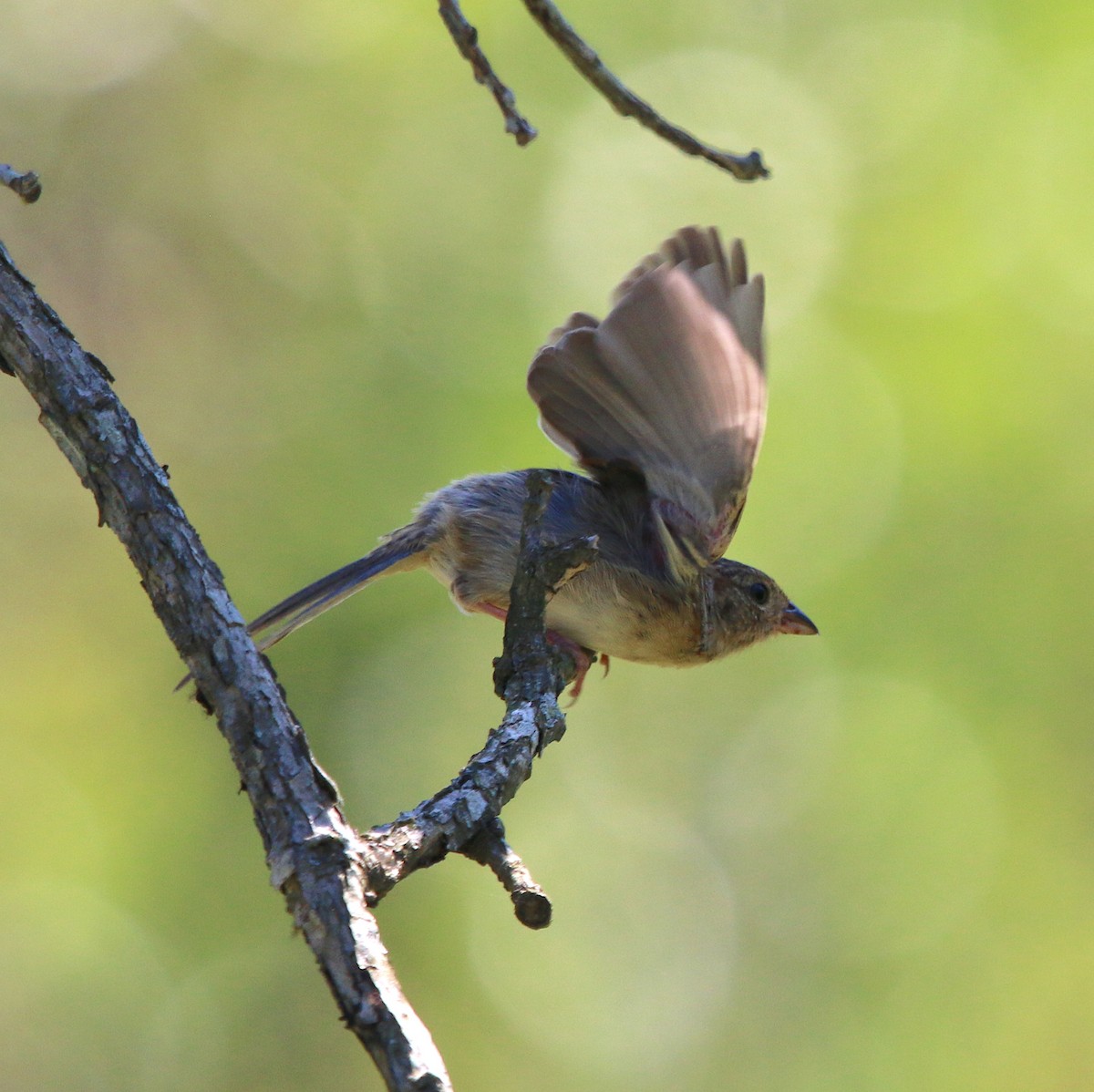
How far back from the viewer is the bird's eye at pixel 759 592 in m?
5.46

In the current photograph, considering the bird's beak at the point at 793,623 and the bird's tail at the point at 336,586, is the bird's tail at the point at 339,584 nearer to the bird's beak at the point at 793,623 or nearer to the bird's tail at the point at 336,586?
the bird's tail at the point at 336,586

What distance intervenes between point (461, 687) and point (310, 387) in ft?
7.51

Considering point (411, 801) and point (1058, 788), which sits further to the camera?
point (1058, 788)

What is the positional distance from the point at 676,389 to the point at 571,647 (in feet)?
3.38

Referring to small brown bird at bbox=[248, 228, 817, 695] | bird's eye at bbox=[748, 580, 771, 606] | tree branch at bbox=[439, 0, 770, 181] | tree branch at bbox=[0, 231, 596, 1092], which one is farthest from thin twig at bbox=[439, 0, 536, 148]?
bird's eye at bbox=[748, 580, 771, 606]

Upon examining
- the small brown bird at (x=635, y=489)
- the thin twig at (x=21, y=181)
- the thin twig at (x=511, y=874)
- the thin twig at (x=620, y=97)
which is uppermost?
the small brown bird at (x=635, y=489)

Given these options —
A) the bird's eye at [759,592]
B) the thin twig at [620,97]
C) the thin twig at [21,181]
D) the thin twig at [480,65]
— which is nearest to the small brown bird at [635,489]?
the bird's eye at [759,592]

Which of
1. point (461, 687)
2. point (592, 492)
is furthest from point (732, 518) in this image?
point (461, 687)

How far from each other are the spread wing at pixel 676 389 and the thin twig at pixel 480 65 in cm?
108

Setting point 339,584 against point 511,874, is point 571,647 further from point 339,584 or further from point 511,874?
point 511,874

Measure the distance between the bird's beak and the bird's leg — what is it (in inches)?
47.3

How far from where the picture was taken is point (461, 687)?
849 centimetres

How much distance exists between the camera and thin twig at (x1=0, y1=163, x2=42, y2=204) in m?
2.61

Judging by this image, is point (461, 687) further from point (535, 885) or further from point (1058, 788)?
point (535, 885)
